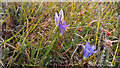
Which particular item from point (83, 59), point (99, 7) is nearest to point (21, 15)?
point (83, 59)

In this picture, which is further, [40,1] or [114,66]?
[40,1]

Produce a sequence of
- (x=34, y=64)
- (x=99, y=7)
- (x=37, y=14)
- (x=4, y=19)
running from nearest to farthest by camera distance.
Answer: (x=34, y=64), (x=4, y=19), (x=37, y=14), (x=99, y=7)

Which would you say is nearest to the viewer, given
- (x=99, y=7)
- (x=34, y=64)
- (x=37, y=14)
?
(x=34, y=64)

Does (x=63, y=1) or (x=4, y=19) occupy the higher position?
(x=63, y=1)

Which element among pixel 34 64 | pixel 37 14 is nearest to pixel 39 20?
pixel 37 14

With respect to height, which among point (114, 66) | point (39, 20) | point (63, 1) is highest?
point (63, 1)

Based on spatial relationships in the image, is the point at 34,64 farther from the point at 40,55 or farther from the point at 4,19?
the point at 4,19
